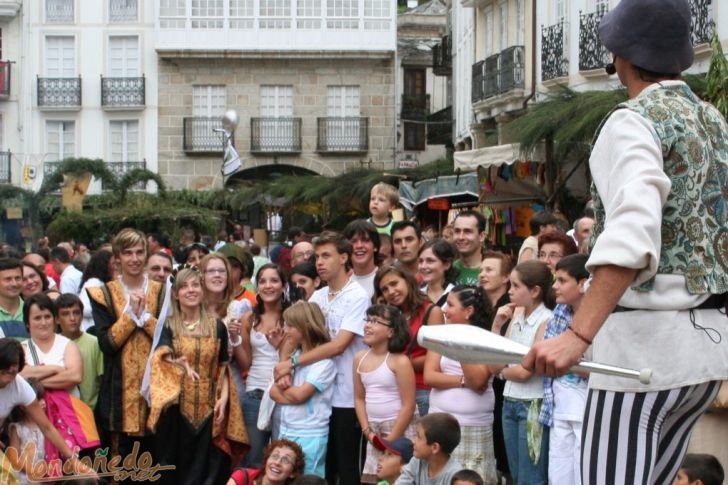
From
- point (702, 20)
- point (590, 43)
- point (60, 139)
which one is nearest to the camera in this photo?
point (702, 20)

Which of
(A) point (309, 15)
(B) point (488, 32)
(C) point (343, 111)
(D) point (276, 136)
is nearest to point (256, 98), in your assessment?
(D) point (276, 136)

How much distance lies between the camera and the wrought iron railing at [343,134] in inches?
1626

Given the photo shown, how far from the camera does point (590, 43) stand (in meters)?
23.9

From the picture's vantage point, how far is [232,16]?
40406mm

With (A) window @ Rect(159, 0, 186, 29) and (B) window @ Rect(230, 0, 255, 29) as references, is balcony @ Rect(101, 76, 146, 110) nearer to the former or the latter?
(A) window @ Rect(159, 0, 186, 29)

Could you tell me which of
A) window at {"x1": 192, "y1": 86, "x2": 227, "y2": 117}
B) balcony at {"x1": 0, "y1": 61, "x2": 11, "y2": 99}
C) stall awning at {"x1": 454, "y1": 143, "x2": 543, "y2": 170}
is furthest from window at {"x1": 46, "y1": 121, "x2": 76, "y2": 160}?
stall awning at {"x1": 454, "y1": 143, "x2": 543, "y2": 170}

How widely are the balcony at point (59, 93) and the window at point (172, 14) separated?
11.2ft

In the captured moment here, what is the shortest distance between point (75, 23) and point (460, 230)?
34442mm

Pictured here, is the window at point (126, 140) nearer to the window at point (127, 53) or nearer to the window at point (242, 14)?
the window at point (127, 53)

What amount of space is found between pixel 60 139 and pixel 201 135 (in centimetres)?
472

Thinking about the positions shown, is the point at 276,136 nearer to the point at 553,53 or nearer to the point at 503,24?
the point at 503,24

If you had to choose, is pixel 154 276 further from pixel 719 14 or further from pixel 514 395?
pixel 719 14

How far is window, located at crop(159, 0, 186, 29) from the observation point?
40.3 metres

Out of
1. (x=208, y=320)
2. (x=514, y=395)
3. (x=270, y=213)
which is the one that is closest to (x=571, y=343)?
(x=514, y=395)
